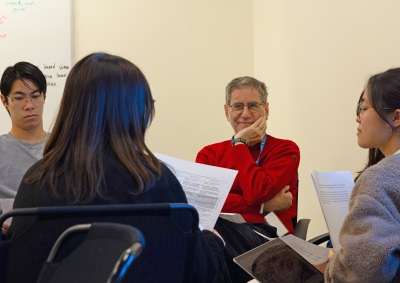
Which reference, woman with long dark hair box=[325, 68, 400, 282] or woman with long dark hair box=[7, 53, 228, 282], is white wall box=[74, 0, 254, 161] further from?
woman with long dark hair box=[325, 68, 400, 282]

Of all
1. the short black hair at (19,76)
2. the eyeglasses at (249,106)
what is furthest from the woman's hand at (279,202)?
the short black hair at (19,76)

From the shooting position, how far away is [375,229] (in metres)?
1.02

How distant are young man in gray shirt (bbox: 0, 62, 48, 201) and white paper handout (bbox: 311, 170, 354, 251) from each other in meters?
1.29

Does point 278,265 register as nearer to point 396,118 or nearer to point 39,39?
point 396,118

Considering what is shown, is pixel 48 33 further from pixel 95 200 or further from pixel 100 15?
pixel 95 200

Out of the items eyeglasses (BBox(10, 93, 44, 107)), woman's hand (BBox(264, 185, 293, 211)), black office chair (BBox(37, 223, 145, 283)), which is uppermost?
eyeglasses (BBox(10, 93, 44, 107))

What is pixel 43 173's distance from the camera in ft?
3.51

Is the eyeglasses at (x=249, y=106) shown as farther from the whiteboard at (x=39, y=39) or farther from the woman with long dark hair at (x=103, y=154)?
the whiteboard at (x=39, y=39)

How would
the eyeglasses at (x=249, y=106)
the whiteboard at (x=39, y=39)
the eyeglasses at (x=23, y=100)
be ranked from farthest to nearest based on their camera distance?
the whiteboard at (x=39, y=39) → the eyeglasses at (x=249, y=106) → the eyeglasses at (x=23, y=100)

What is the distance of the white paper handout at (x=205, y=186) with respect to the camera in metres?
1.47

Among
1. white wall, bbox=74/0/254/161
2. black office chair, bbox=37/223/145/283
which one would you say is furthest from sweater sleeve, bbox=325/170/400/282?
white wall, bbox=74/0/254/161

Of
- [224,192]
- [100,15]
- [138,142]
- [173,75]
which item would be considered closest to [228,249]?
[224,192]

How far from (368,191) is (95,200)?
1.90 feet

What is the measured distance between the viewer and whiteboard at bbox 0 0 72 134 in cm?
318
